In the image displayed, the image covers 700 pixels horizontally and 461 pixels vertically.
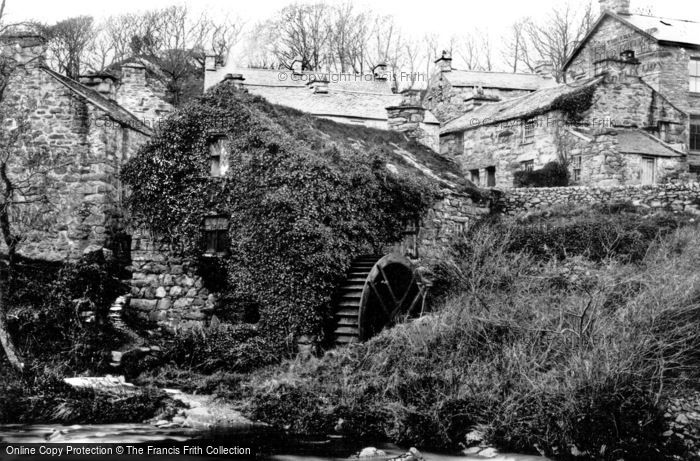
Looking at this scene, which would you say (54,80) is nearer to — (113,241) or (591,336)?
(113,241)

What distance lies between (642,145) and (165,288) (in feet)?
55.9

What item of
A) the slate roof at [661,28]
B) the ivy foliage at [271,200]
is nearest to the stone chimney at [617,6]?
the slate roof at [661,28]

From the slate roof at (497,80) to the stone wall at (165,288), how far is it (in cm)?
2724

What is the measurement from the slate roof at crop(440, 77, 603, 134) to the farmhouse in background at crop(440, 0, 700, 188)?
2.1 inches

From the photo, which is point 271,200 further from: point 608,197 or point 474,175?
point 474,175

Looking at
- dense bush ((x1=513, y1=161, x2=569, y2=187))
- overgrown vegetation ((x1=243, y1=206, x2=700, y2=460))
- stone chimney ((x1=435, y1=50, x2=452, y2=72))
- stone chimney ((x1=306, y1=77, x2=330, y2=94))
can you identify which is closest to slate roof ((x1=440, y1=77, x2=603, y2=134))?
dense bush ((x1=513, y1=161, x2=569, y2=187))

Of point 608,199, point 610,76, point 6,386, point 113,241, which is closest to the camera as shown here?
point 6,386

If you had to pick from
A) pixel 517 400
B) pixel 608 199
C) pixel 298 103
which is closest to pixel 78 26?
pixel 298 103

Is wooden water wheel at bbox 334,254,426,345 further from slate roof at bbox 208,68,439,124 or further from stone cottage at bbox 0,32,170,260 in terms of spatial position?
slate roof at bbox 208,68,439,124

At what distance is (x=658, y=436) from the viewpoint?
12633 mm

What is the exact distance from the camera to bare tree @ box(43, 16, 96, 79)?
4716cm

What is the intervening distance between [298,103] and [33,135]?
17834mm

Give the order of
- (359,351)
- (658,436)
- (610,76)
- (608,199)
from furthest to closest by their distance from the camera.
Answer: (610,76)
(608,199)
(359,351)
(658,436)

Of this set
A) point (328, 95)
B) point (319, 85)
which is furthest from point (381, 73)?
point (328, 95)
